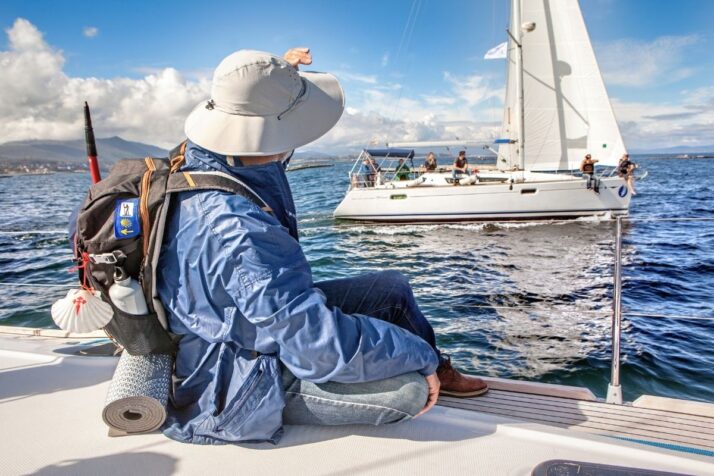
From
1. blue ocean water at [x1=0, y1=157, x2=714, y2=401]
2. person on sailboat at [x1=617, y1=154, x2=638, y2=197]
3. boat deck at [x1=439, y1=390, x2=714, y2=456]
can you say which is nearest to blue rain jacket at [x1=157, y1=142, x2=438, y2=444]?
boat deck at [x1=439, y1=390, x2=714, y2=456]

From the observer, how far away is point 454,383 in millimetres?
1936

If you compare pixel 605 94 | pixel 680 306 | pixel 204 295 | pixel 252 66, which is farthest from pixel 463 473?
pixel 605 94

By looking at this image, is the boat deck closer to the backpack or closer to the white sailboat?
the backpack

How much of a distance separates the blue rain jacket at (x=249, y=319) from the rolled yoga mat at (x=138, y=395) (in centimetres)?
7

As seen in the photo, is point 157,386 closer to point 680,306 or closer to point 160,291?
point 160,291

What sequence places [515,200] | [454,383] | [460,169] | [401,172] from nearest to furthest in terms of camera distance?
1. [454,383]
2. [515,200]
3. [460,169]
4. [401,172]

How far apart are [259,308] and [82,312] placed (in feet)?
1.95

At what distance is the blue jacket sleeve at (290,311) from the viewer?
4.01ft

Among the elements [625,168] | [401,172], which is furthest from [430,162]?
[625,168]

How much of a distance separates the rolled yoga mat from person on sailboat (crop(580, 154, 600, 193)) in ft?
49.0

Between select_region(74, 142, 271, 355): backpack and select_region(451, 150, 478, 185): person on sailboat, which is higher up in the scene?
select_region(451, 150, 478, 185): person on sailboat

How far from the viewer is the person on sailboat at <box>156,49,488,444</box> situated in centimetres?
125

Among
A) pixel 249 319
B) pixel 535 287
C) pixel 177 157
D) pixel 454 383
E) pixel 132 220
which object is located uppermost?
pixel 177 157

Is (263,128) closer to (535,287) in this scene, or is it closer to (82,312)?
(82,312)
